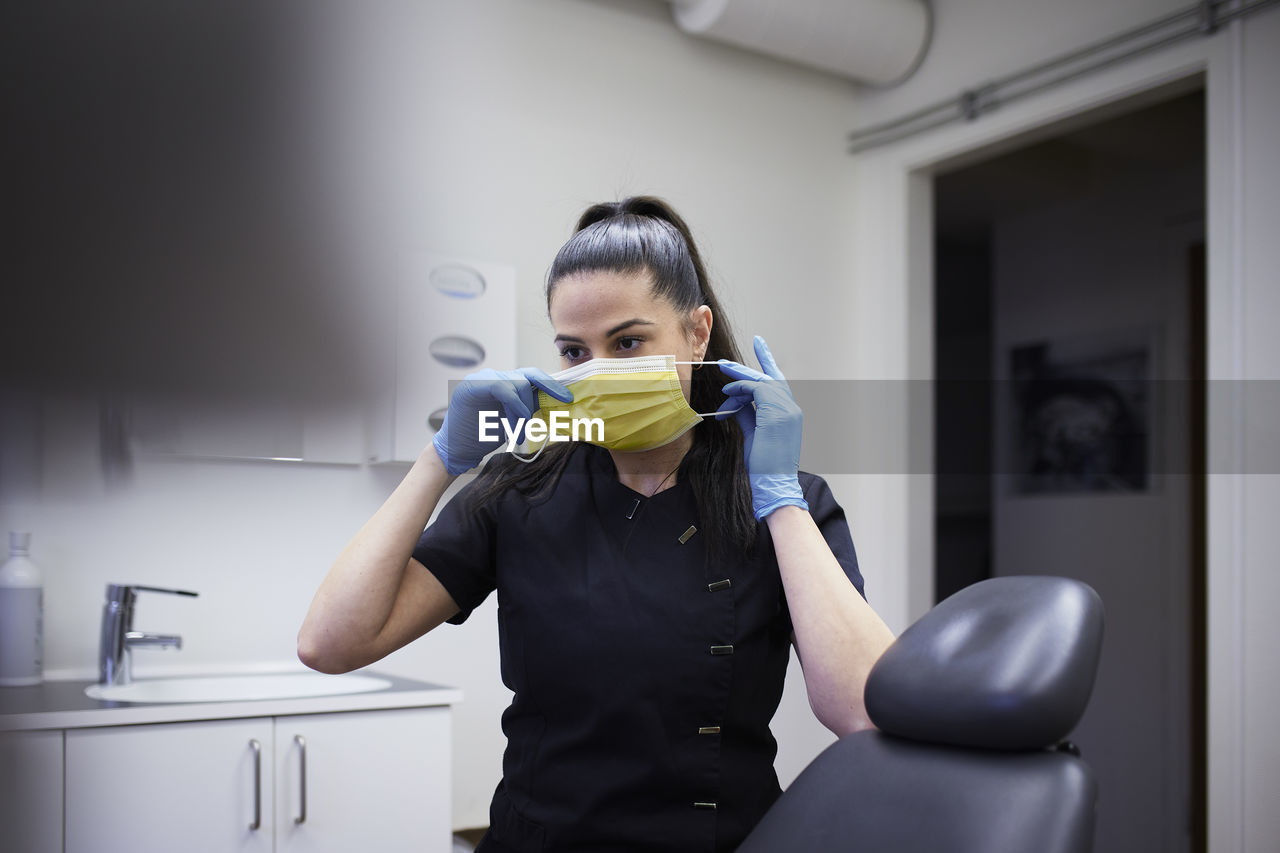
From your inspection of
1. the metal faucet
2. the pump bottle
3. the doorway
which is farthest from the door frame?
the pump bottle

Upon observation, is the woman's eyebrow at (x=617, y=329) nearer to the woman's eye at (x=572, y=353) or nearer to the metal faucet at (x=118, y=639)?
the woman's eye at (x=572, y=353)

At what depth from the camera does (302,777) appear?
5.59 feet

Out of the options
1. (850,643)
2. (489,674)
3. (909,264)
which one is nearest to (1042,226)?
(909,264)

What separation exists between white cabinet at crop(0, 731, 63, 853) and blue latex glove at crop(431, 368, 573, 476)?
61cm

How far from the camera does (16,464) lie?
243 millimetres

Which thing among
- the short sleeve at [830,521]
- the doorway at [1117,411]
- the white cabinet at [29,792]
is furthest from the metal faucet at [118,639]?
the doorway at [1117,411]

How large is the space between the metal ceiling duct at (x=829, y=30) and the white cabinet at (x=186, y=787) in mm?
2146

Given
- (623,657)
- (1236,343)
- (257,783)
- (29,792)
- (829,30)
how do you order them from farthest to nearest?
1. (829,30)
2. (1236,343)
3. (257,783)
4. (623,657)
5. (29,792)

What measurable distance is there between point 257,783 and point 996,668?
1.26 meters

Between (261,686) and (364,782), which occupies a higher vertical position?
(261,686)

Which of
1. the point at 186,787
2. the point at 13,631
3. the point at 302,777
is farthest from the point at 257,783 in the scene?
the point at 13,631

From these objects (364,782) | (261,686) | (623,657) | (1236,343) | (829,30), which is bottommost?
(364,782)

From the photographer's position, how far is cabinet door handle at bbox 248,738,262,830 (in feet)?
5.26

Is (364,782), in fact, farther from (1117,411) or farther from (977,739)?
(1117,411)
